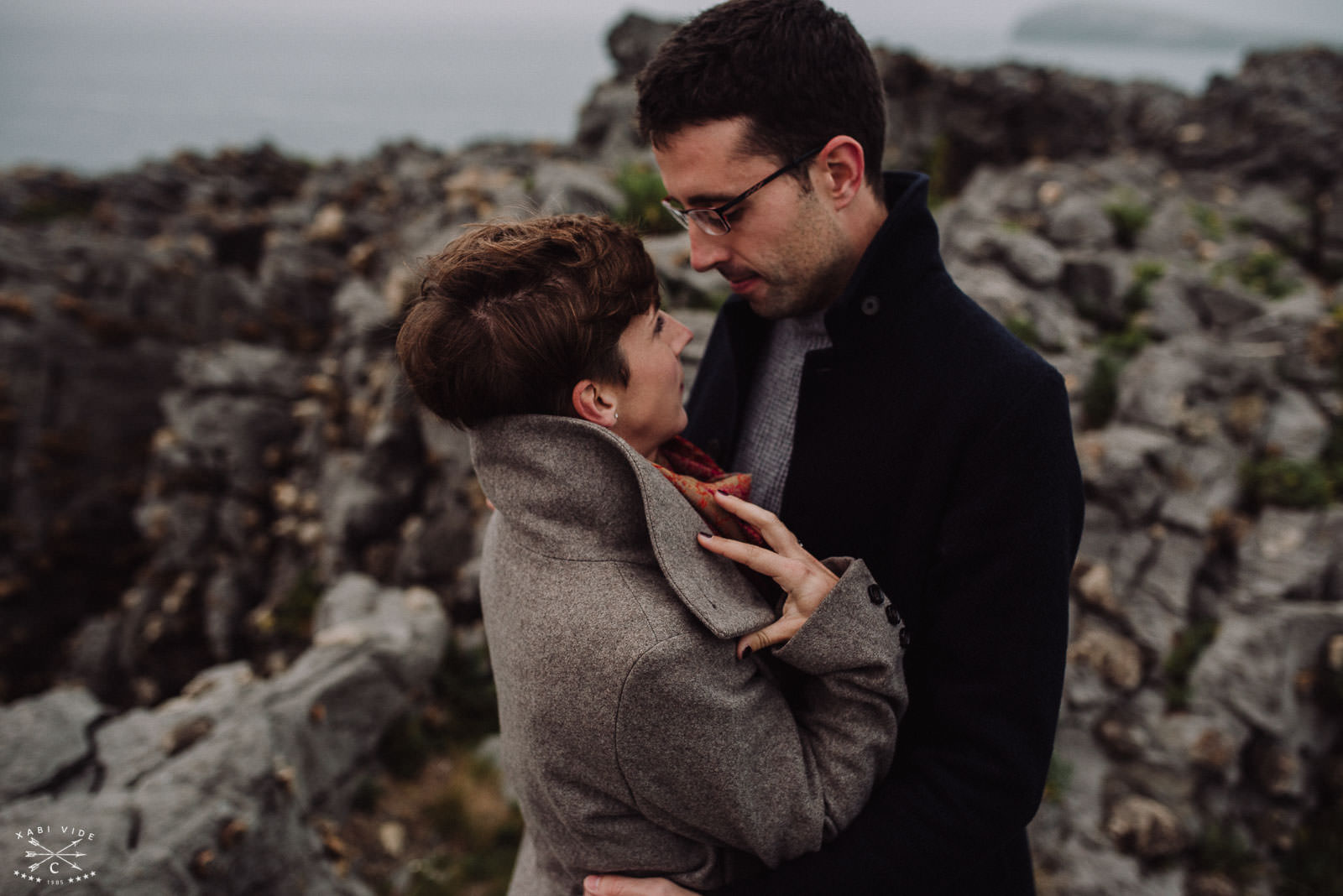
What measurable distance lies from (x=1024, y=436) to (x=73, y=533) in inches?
577

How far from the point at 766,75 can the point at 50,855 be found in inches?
190

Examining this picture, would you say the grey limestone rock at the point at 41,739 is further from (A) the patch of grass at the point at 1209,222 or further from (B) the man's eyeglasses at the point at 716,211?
(A) the patch of grass at the point at 1209,222

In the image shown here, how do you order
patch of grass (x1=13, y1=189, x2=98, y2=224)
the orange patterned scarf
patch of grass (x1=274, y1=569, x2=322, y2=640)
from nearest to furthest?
the orange patterned scarf → patch of grass (x1=274, y1=569, x2=322, y2=640) → patch of grass (x1=13, y1=189, x2=98, y2=224)

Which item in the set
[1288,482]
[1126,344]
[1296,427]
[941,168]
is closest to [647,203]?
[1126,344]

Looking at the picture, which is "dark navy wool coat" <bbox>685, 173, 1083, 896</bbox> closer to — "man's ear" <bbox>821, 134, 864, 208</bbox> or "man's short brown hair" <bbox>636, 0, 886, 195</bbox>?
"man's ear" <bbox>821, 134, 864, 208</bbox>

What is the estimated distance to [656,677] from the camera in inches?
58.7

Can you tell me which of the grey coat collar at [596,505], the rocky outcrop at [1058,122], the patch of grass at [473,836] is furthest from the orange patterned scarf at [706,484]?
the rocky outcrop at [1058,122]

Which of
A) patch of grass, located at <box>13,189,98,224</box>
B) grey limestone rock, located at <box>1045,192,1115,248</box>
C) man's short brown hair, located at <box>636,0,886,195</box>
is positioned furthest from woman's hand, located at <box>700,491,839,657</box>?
patch of grass, located at <box>13,189,98,224</box>

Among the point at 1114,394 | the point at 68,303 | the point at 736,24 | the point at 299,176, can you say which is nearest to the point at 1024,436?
the point at 736,24

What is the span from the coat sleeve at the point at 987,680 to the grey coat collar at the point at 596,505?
0.57m

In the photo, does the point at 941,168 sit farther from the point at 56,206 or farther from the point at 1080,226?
the point at 56,206

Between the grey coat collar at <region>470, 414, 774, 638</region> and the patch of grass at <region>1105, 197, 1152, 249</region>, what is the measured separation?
13108 mm

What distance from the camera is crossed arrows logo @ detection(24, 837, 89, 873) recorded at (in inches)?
126

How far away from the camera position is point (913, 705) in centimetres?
196
